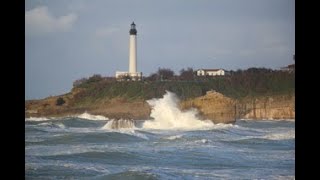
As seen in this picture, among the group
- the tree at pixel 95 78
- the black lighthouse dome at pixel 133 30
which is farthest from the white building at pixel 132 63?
the tree at pixel 95 78

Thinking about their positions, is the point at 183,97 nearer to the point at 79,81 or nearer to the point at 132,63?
the point at 132,63

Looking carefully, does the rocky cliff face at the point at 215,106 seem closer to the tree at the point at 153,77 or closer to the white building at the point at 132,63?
the tree at the point at 153,77

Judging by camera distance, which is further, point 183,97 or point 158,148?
point 183,97

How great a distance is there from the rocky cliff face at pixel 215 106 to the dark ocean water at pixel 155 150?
0.06m

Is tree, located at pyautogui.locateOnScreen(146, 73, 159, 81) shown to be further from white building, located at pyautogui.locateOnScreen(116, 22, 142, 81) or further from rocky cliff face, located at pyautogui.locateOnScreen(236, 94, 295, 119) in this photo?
rocky cliff face, located at pyautogui.locateOnScreen(236, 94, 295, 119)

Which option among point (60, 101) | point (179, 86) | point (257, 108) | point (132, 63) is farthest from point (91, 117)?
point (257, 108)

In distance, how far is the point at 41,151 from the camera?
9.44ft

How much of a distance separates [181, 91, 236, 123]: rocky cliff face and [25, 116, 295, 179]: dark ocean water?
64 mm

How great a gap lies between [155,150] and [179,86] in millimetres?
475

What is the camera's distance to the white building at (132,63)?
114 inches

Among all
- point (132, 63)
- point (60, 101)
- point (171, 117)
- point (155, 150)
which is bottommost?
point (155, 150)

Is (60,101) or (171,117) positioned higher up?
(60,101)

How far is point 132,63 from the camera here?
2.92 meters
